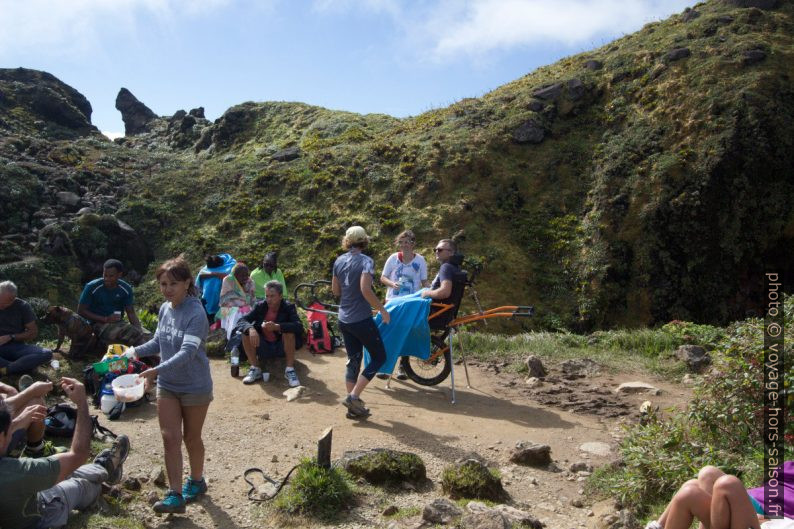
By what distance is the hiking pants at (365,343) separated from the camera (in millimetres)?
6889

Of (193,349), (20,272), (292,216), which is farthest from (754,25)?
(20,272)

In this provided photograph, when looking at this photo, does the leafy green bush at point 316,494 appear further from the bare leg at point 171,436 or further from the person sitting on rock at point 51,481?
the person sitting on rock at point 51,481

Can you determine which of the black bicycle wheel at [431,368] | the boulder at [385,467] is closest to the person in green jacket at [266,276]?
the black bicycle wheel at [431,368]

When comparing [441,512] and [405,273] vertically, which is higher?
[405,273]

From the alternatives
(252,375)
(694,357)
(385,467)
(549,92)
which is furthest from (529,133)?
(385,467)

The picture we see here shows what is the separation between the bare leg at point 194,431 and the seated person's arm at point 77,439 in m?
0.90

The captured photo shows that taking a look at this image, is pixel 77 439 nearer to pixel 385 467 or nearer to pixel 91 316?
pixel 385 467

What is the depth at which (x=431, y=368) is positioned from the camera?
8656mm

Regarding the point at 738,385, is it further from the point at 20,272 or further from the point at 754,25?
the point at 754,25

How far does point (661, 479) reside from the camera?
465 cm

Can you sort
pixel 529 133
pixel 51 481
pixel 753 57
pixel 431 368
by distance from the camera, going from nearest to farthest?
pixel 51 481 → pixel 431 368 → pixel 753 57 → pixel 529 133

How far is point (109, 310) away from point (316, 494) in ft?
17.7

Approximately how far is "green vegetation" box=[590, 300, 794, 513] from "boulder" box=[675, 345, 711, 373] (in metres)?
3.47

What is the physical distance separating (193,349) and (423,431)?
10.5 feet
